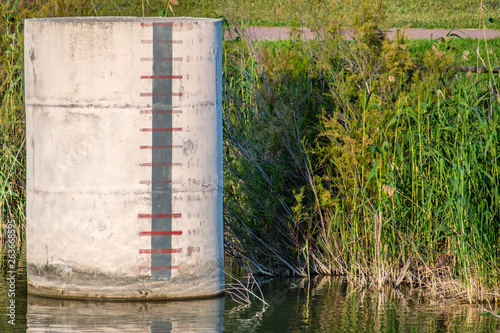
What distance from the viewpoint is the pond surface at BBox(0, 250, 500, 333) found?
589cm

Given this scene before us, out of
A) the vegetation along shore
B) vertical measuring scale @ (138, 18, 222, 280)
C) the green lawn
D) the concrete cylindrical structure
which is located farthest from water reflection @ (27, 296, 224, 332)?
the green lawn

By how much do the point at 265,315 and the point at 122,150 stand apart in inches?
61.9

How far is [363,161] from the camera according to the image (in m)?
7.36

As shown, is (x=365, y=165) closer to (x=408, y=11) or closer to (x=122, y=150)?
(x=122, y=150)

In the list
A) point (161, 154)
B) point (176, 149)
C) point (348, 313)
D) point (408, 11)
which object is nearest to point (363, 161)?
point (348, 313)

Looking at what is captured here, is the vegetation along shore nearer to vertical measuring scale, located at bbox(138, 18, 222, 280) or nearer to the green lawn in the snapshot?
vertical measuring scale, located at bbox(138, 18, 222, 280)

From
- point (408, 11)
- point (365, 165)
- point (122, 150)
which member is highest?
point (408, 11)

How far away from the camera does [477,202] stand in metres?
6.59

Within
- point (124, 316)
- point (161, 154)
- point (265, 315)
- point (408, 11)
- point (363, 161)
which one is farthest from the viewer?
point (408, 11)

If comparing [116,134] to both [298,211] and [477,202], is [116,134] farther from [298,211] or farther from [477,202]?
[477,202]

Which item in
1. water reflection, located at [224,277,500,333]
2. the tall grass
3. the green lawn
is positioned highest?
the green lawn

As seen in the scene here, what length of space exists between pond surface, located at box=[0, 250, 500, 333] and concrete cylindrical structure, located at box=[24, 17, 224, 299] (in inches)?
9.4

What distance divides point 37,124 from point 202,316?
1898mm

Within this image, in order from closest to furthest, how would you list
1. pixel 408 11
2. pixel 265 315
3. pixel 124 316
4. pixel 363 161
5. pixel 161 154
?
pixel 124 316
pixel 265 315
pixel 161 154
pixel 363 161
pixel 408 11
